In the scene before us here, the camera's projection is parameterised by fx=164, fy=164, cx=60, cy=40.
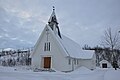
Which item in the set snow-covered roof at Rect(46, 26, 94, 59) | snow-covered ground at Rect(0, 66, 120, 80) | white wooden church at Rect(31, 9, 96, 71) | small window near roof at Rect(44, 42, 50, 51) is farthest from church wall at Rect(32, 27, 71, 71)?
snow-covered ground at Rect(0, 66, 120, 80)

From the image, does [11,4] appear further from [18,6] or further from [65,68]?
[65,68]

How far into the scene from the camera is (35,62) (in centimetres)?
2777

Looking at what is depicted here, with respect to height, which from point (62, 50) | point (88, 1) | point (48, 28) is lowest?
point (62, 50)

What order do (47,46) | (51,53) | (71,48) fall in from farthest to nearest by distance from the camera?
(71,48), (47,46), (51,53)

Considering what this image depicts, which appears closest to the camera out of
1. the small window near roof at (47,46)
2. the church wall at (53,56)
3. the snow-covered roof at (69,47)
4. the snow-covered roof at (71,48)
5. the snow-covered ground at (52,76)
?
the snow-covered ground at (52,76)

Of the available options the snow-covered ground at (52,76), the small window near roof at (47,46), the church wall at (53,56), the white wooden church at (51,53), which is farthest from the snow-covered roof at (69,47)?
the snow-covered ground at (52,76)

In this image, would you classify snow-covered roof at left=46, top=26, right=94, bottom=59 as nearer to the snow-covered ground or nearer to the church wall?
the church wall

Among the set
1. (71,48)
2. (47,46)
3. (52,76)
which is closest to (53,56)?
(47,46)

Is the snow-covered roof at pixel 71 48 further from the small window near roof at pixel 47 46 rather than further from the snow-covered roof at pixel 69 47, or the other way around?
the small window near roof at pixel 47 46

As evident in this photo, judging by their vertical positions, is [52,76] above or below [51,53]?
below

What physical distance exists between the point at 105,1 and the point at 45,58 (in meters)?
14.3

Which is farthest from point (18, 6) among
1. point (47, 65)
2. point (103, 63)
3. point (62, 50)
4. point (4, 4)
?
point (103, 63)

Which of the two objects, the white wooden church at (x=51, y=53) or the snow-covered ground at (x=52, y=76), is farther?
the white wooden church at (x=51, y=53)

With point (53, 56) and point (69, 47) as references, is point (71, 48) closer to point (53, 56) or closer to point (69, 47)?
point (69, 47)
